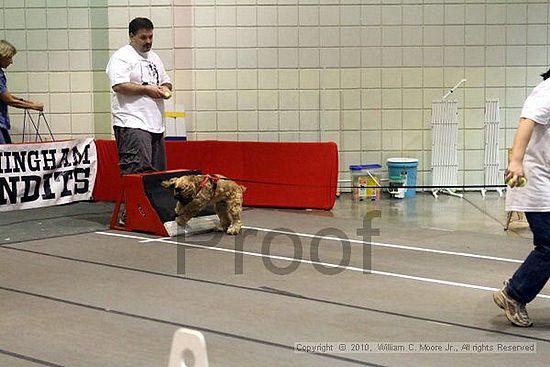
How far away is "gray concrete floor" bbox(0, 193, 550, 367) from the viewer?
401 centimetres

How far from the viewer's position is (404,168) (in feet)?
34.7

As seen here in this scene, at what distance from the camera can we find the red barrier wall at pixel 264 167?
901 cm

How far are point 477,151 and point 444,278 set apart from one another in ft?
19.1

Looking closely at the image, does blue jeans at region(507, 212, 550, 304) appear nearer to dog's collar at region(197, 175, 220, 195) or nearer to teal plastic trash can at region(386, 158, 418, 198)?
dog's collar at region(197, 175, 220, 195)

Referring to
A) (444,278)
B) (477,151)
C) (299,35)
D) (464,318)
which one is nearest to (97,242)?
(444,278)

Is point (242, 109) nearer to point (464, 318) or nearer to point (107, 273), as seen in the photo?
point (107, 273)

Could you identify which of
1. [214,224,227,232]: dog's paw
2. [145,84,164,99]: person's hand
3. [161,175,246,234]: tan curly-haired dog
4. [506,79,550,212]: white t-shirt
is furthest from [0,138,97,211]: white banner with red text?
[506,79,550,212]: white t-shirt

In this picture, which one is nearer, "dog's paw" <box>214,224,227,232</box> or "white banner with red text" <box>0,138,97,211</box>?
"dog's paw" <box>214,224,227,232</box>

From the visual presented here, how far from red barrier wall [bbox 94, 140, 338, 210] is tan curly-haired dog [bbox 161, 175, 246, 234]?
1842 millimetres

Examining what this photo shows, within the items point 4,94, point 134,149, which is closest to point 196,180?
point 134,149

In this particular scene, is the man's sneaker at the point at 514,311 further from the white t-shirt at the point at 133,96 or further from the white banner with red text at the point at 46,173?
the white banner with red text at the point at 46,173

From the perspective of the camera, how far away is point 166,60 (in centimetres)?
1074

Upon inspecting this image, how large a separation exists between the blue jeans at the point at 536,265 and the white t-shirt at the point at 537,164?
0.06m

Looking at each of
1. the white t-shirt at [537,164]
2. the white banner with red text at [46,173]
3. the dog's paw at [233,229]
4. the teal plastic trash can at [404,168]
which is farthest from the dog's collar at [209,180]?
the teal plastic trash can at [404,168]
